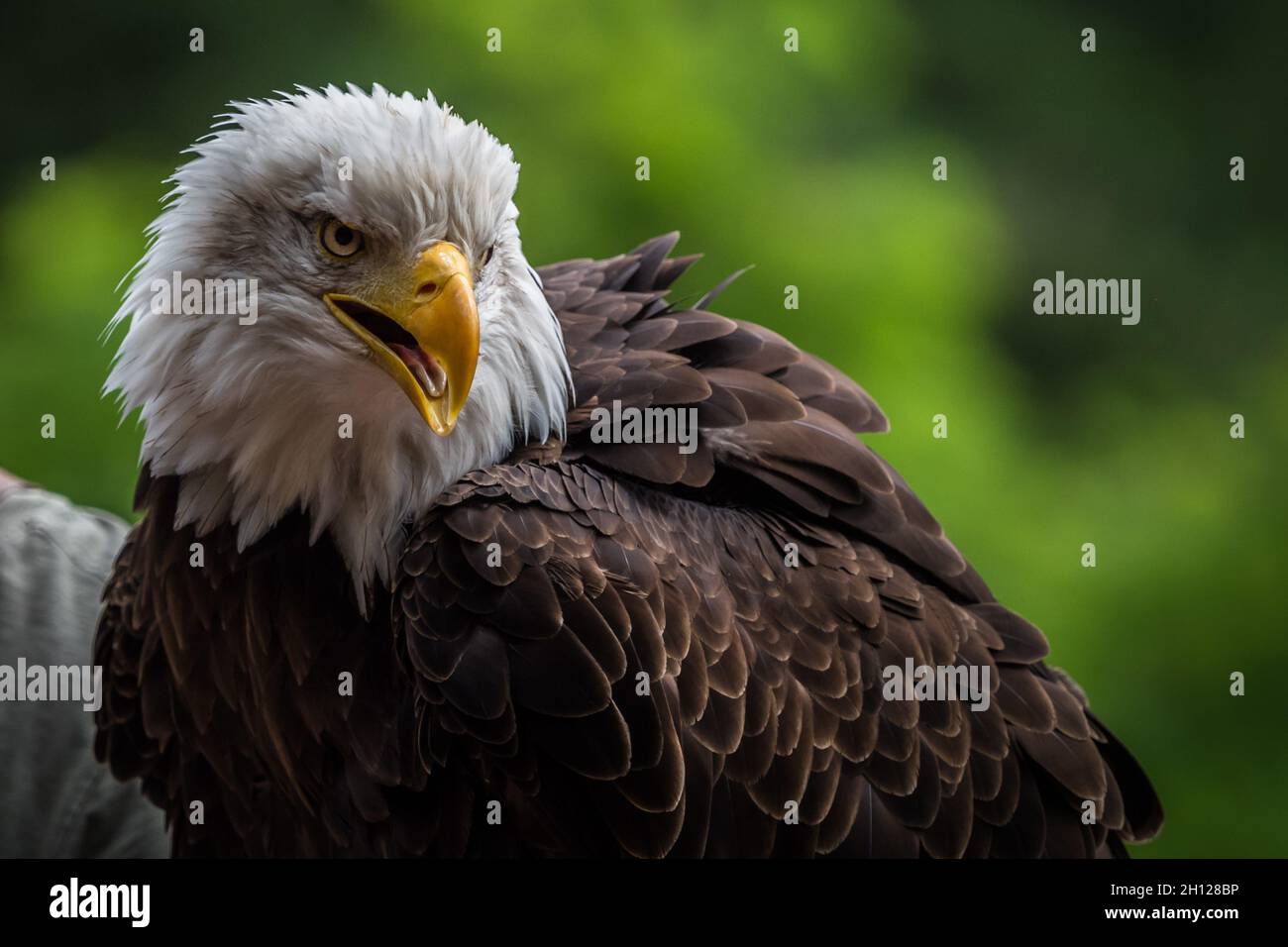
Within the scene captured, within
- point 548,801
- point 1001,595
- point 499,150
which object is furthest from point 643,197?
point 548,801

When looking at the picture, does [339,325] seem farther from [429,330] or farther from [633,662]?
[633,662]

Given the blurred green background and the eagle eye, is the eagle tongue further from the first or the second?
the blurred green background

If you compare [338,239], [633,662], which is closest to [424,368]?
[338,239]

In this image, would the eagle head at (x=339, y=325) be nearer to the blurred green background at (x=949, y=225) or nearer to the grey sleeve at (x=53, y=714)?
the grey sleeve at (x=53, y=714)

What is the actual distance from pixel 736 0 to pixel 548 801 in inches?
146

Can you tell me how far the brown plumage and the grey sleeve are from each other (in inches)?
22.0

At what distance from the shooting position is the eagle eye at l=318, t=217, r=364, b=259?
2037mm

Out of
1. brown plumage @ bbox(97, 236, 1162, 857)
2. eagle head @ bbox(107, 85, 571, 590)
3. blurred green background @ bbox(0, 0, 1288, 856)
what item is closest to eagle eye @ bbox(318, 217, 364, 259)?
eagle head @ bbox(107, 85, 571, 590)

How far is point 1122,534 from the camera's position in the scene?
5121 millimetres

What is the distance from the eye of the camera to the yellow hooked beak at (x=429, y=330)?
194cm

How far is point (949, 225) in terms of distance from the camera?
490cm

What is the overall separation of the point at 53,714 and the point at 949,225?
11.0ft
